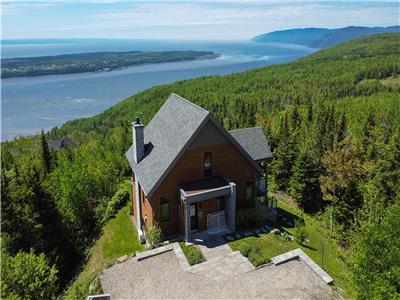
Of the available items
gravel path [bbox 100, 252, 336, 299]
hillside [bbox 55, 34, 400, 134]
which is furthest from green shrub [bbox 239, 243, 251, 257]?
hillside [bbox 55, 34, 400, 134]

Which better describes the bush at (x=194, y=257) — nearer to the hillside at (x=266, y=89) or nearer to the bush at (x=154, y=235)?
the bush at (x=154, y=235)

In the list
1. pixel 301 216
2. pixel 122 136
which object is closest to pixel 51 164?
pixel 122 136

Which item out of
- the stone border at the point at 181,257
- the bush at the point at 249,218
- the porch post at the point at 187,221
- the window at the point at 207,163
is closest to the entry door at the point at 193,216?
the porch post at the point at 187,221

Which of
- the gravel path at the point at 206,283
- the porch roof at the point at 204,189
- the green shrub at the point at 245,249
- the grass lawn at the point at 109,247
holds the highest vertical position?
the porch roof at the point at 204,189

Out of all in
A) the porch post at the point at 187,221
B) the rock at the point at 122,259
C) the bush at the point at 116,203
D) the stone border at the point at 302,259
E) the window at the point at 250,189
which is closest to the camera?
the stone border at the point at 302,259

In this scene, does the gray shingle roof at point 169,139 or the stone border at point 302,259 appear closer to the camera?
the stone border at point 302,259

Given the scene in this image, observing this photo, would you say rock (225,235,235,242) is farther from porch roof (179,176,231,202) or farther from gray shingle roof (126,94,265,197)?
gray shingle roof (126,94,265,197)

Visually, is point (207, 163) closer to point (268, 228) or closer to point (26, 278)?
point (268, 228)

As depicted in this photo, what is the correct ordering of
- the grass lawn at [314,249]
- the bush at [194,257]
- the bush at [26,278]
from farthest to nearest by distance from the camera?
the bush at [194,257]
the grass lawn at [314,249]
the bush at [26,278]

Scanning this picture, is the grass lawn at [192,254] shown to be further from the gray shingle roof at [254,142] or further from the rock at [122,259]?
the gray shingle roof at [254,142]

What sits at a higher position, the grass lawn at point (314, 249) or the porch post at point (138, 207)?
the porch post at point (138, 207)
